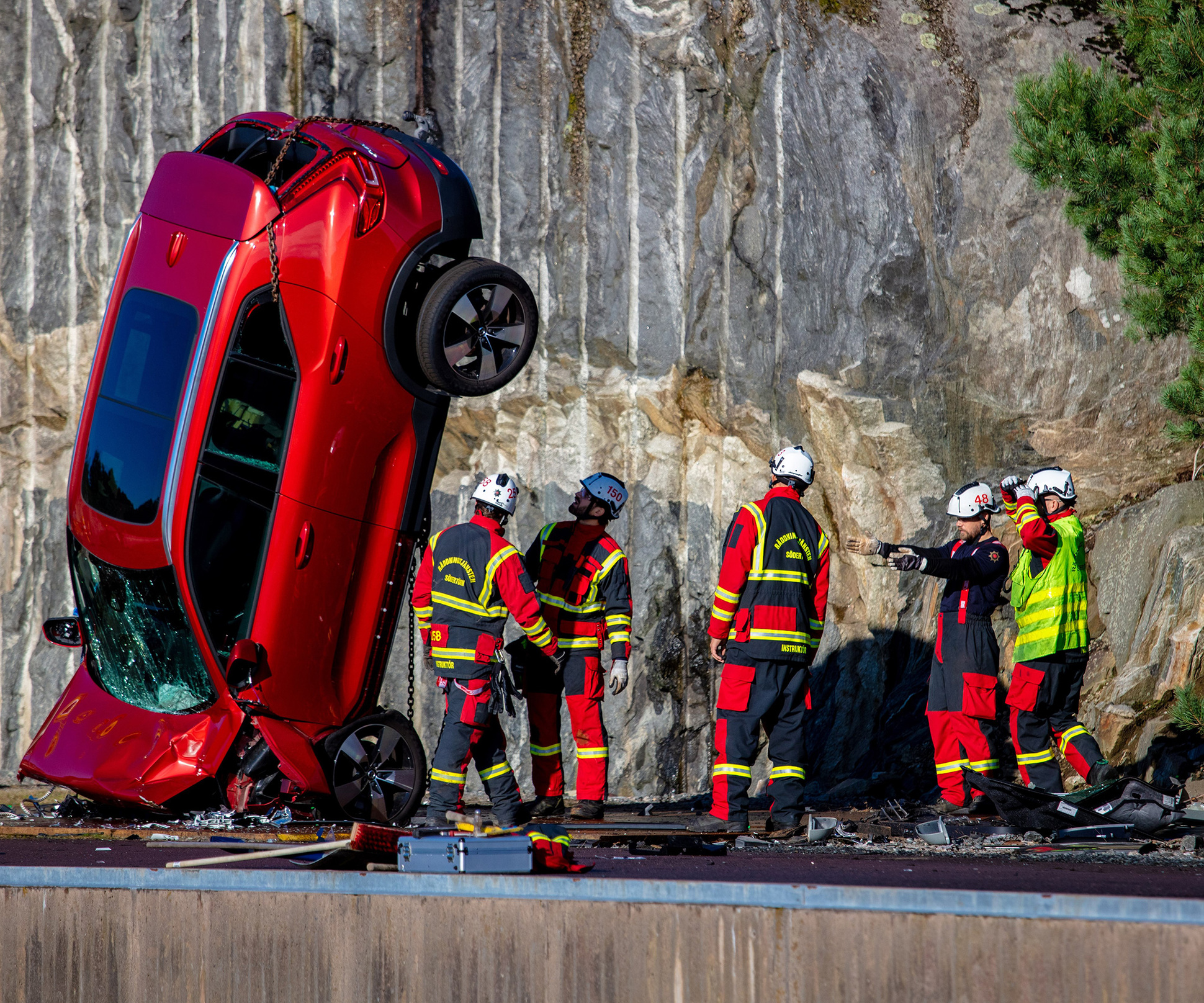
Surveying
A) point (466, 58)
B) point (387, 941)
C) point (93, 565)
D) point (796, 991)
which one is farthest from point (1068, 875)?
point (466, 58)

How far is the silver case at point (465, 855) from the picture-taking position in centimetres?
379

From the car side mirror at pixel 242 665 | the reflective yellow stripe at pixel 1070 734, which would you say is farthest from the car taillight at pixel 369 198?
the reflective yellow stripe at pixel 1070 734

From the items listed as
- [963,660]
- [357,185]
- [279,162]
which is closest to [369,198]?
[357,185]

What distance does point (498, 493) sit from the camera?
6758mm

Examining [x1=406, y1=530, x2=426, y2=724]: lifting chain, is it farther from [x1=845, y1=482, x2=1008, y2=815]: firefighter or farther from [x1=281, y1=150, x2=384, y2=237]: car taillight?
[x1=845, y1=482, x2=1008, y2=815]: firefighter

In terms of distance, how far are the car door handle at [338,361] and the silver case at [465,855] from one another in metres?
2.69

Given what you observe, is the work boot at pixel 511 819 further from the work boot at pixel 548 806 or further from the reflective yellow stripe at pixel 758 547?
the reflective yellow stripe at pixel 758 547

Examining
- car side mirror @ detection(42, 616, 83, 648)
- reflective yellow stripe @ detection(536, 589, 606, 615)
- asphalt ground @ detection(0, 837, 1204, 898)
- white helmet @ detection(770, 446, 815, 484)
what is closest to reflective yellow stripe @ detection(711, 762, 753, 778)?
asphalt ground @ detection(0, 837, 1204, 898)

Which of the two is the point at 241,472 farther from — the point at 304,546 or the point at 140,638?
the point at 140,638

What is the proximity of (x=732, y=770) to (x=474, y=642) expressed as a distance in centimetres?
143

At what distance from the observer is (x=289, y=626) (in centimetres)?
600

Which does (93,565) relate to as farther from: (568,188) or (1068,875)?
(568,188)

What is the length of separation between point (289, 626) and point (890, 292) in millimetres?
5344

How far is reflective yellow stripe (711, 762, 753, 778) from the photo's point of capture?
6.20 metres
